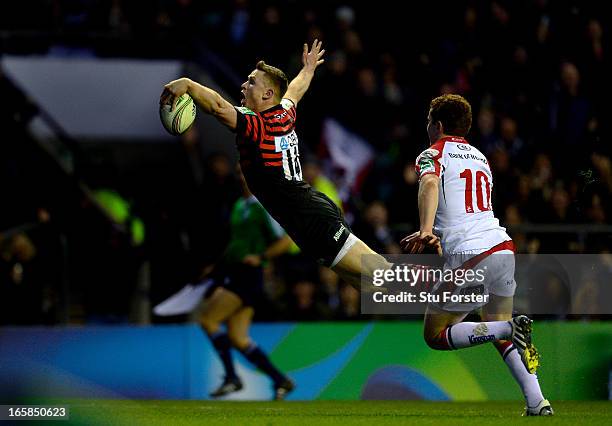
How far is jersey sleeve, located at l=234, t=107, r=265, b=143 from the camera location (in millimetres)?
9112

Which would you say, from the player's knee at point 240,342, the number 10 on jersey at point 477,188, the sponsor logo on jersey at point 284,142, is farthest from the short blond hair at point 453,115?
the player's knee at point 240,342

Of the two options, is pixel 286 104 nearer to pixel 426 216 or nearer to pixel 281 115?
pixel 281 115

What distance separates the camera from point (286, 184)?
9.52 meters

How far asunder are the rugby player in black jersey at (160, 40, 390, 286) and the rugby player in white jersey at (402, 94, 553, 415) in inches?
29.2

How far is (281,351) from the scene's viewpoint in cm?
1263

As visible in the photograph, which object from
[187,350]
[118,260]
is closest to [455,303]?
[187,350]

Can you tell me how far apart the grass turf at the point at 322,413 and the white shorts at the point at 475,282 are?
0.82 m

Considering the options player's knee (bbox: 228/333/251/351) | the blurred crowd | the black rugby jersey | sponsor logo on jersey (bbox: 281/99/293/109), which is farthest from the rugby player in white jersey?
player's knee (bbox: 228/333/251/351)

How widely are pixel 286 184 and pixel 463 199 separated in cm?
135

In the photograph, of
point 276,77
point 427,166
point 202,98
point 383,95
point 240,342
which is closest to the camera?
point 202,98

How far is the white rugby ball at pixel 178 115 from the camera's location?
8.63 metres

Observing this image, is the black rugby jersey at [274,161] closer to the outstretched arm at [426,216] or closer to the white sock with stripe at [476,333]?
the outstretched arm at [426,216]

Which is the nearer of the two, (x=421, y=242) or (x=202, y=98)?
(x=421, y=242)

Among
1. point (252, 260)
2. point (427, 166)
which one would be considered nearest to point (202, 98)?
point (427, 166)
